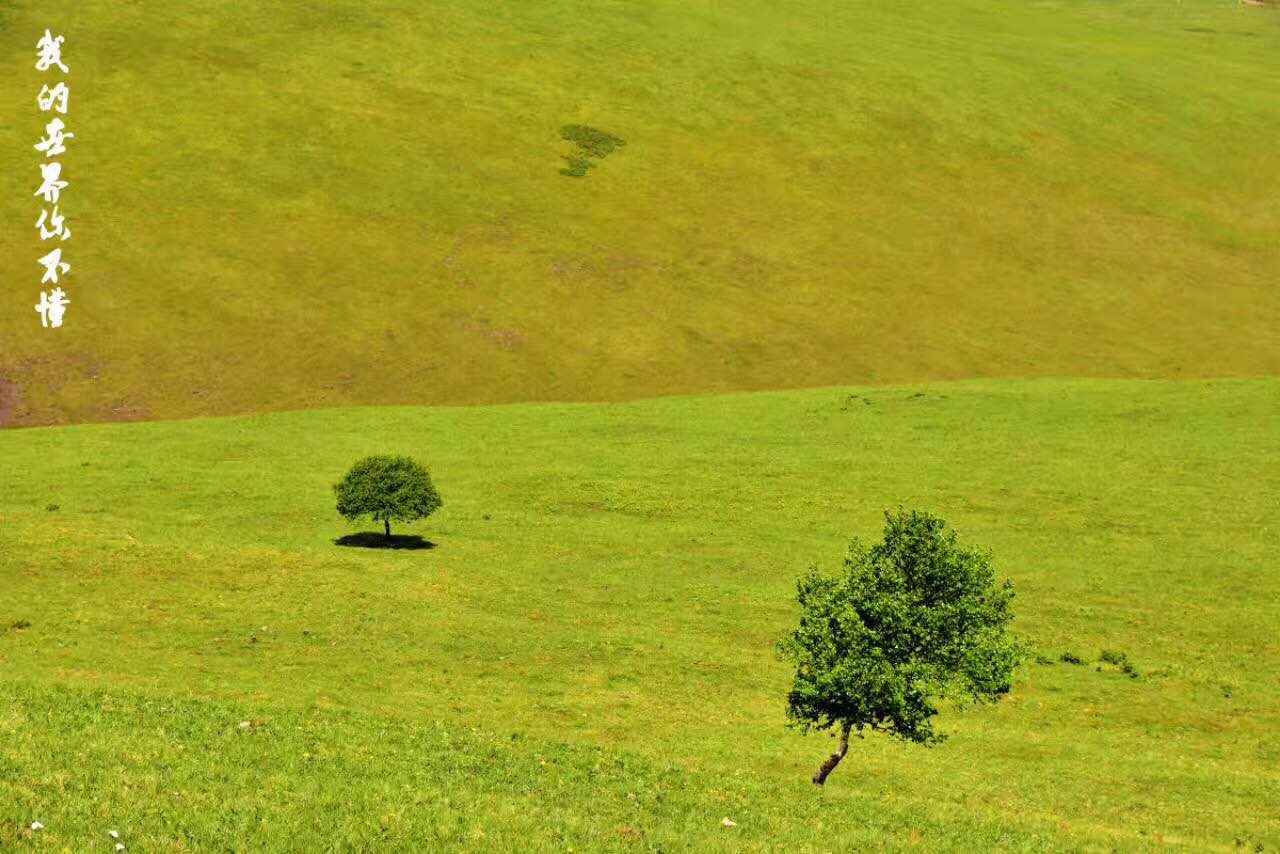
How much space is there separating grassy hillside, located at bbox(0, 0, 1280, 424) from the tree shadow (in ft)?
82.4

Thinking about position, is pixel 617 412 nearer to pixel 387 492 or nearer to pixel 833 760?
pixel 387 492

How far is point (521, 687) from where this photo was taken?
3591 centimetres

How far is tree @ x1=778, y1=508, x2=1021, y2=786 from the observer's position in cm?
2800

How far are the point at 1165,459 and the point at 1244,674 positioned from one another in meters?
22.9

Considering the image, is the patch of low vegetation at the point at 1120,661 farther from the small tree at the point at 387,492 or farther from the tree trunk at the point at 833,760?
the small tree at the point at 387,492

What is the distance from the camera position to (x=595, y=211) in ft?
319

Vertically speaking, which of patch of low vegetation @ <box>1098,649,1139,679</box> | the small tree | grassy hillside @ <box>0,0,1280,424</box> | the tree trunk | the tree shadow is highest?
grassy hillside @ <box>0,0,1280,424</box>

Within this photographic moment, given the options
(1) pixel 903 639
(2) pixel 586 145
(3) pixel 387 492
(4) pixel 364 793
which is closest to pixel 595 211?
(2) pixel 586 145

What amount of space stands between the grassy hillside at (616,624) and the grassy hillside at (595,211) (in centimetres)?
916

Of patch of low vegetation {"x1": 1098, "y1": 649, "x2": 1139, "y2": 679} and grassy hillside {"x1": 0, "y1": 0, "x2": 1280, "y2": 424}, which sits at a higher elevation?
grassy hillside {"x1": 0, "y1": 0, "x2": 1280, "y2": 424}

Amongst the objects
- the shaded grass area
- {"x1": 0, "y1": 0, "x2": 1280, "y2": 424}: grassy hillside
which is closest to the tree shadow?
the shaded grass area

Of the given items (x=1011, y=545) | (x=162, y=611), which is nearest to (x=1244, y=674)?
(x=1011, y=545)

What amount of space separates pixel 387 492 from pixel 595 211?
51594mm

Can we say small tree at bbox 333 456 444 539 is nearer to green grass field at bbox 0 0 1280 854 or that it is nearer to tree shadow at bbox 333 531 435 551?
tree shadow at bbox 333 531 435 551
